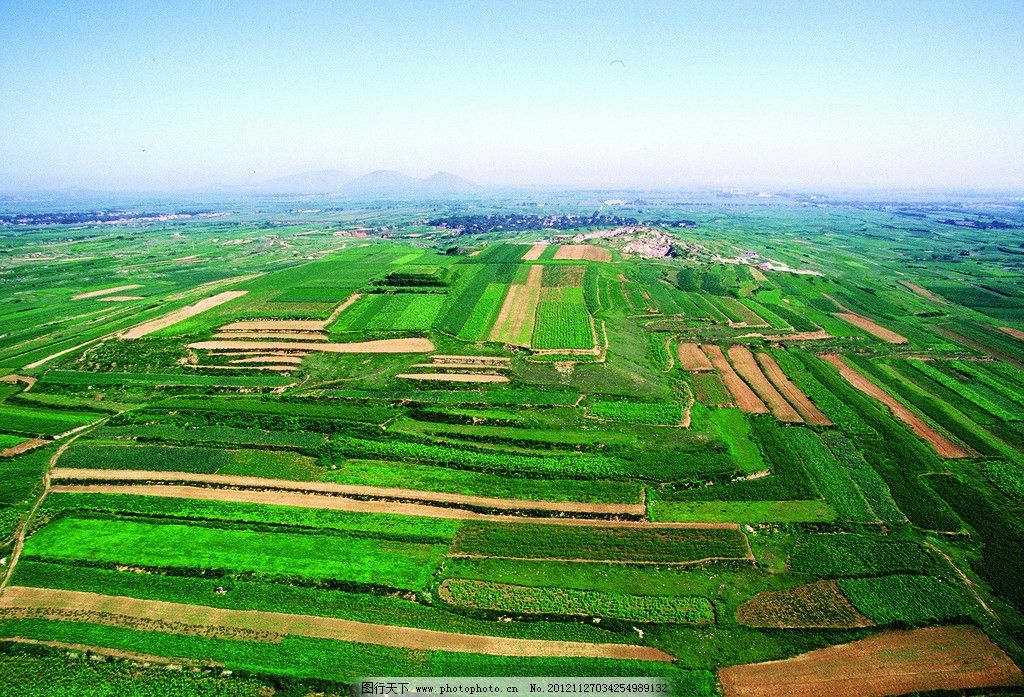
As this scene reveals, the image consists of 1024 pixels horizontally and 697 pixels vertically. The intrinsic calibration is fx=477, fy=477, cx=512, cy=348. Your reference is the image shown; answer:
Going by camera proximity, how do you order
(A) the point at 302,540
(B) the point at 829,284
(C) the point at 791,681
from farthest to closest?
(B) the point at 829,284 < (A) the point at 302,540 < (C) the point at 791,681

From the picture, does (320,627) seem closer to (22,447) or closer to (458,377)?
(458,377)

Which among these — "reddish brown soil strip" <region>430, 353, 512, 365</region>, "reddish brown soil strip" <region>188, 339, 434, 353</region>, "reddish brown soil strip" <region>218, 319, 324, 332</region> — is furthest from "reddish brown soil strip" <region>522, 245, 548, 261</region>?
"reddish brown soil strip" <region>430, 353, 512, 365</region>

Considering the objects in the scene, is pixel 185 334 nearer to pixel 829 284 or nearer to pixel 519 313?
pixel 519 313

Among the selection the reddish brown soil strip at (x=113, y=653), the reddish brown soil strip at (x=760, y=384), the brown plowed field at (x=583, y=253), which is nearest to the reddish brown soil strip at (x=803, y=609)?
the reddish brown soil strip at (x=760, y=384)

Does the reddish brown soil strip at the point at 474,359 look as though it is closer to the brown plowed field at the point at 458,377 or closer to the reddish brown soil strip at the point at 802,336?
the brown plowed field at the point at 458,377

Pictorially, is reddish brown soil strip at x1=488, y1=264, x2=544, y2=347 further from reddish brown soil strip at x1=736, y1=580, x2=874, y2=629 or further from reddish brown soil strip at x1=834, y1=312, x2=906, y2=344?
reddish brown soil strip at x1=834, y1=312, x2=906, y2=344

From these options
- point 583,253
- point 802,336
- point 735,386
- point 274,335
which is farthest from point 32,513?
point 583,253

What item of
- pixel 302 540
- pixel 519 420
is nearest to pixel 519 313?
pixel 519 420
